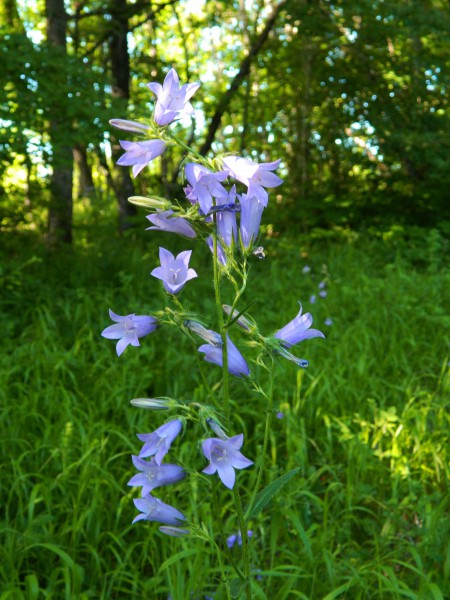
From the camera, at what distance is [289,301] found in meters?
4.83

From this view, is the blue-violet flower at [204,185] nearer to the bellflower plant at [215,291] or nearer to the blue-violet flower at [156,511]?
the bellflower plant at [215,291]

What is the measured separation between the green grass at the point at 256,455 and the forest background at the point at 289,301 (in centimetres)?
1

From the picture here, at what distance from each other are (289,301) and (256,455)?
218 cm

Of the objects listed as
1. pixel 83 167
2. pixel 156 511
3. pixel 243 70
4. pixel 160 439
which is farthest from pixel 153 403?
pixel 83 167

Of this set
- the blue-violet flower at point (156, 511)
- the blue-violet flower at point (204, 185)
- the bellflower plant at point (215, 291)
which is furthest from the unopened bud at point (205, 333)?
the blue-violet flower at point (156, 511)

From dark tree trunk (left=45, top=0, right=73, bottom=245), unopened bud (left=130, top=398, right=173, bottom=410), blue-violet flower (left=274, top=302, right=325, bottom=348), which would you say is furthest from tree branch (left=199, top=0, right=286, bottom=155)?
unopened bud (left=130, top=398, right=173, bottom=410)

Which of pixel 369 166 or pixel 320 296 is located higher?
pixel 369 166

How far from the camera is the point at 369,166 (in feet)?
27.5

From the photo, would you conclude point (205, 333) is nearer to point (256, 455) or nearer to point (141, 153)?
point (141, 153)

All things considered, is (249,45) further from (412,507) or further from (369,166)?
(412,507)

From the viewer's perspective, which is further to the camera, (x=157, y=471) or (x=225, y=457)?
(x=157, y=471)

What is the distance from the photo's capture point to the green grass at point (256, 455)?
2.05 m

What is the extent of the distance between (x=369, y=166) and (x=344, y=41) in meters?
1.55

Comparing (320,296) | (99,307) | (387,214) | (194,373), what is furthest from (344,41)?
(194,373)
